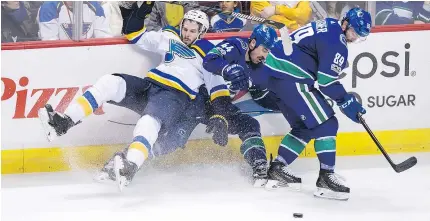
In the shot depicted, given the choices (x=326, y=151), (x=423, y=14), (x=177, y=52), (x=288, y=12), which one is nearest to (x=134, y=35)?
(x=177, y=52)

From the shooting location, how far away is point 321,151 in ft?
15.7

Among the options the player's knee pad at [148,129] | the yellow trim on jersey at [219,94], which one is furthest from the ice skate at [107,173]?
the yellow trim on jersey at [219,94]

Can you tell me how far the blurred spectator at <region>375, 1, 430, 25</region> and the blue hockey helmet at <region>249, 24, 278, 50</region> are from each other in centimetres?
94

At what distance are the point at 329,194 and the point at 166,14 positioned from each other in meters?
1.50

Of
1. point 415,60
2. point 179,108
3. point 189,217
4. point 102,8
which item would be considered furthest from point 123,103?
point 415,60

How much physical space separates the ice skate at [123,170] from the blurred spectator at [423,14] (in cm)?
201

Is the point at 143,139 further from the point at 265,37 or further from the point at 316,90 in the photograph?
the point at 316,90

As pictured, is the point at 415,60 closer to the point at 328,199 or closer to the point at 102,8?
the point at 328,199

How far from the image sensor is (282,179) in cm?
493

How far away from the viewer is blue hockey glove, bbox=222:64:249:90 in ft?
15.7

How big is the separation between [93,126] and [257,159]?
0.98m

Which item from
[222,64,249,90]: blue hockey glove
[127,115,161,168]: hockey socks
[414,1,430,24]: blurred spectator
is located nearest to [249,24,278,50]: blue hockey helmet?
[222,64,249,90]: blue hockey glove

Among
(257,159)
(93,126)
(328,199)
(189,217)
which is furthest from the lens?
(93,126)

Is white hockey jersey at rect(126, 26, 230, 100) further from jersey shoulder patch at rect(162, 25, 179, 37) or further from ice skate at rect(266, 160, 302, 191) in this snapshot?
ice skate at rect(266, 160, 302, 191)
